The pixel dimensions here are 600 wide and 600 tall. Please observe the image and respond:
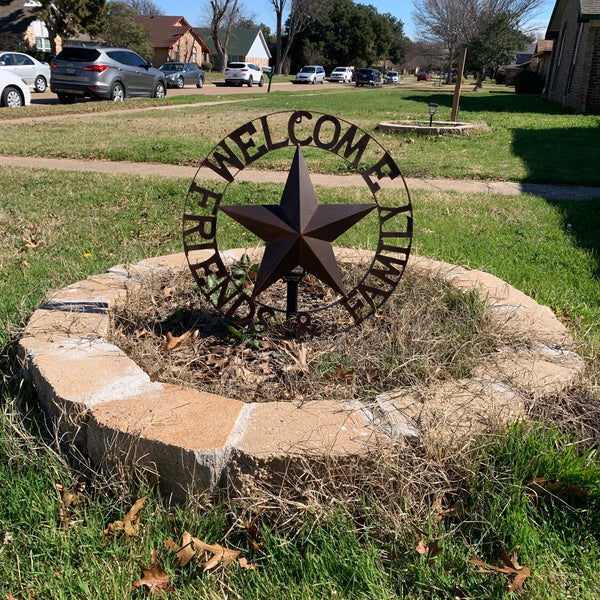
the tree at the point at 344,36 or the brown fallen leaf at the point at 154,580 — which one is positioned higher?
the tree at the point at 344,36

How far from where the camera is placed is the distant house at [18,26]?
39.3 m

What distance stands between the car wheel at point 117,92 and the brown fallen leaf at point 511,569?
20093 millimetres

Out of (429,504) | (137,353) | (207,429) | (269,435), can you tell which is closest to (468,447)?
(429,504)

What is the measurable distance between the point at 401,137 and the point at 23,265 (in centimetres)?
939

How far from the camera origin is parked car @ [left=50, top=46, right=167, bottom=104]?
60.6 ft

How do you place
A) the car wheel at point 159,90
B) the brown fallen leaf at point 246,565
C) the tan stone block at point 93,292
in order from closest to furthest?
the brown fallen leaf at point 246,565 → the tan stone block at point 93,292 → the car wheel at point 159,90

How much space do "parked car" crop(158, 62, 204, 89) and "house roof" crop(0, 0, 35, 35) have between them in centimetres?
1342

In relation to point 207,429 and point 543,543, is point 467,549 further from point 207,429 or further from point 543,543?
point 207,429

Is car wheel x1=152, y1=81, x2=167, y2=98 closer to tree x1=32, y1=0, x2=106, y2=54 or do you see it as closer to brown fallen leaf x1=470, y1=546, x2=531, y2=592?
tree x1=32, y1=0, x2=106, y2=54

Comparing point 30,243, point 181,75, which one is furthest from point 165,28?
point 30,243

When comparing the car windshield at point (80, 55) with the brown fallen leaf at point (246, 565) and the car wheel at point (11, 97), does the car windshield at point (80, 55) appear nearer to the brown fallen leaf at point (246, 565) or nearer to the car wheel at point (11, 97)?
the car wheel at point (11, 97)

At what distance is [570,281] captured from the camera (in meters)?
4.50

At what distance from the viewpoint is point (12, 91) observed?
16.7 metres

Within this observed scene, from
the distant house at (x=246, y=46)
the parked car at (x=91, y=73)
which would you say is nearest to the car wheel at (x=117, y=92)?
the parked car at (x=91, y=73)
